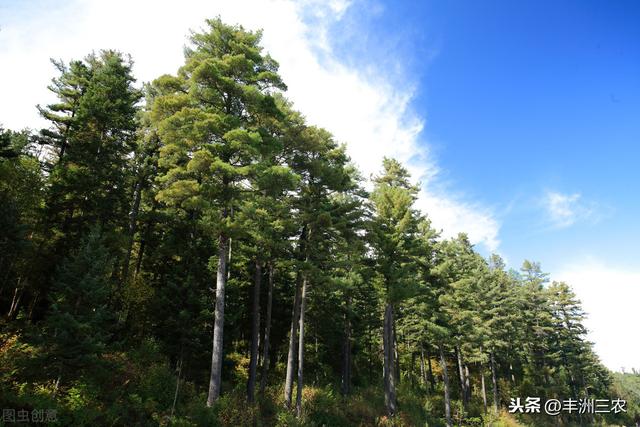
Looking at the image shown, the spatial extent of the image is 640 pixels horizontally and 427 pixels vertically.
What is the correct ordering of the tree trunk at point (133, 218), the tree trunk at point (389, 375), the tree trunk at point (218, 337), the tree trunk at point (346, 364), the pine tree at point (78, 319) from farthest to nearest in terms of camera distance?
the tree trunk at point (346, 364)
the tree trunk at point (389, 375)
the tree trunk at point (133, 218)
the tree trunk at point (218, 337)
the pine tree at point (78, 319)

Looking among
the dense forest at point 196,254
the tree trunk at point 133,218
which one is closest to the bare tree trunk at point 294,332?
the dense forest at point 196,254

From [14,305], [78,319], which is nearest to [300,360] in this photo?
[78,319]

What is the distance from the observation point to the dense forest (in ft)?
44.8

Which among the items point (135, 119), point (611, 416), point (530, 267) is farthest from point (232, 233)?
point (611, 416)

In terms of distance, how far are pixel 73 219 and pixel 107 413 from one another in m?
11.2

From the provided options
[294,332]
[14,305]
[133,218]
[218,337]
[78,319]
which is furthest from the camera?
[133,218]

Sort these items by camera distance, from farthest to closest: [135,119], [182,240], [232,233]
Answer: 1. [135,119]
2. [182,240]
3. [232,233]

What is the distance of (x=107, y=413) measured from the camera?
11594 mm

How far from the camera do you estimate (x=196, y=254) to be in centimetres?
1923

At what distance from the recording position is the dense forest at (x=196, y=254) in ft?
44.8

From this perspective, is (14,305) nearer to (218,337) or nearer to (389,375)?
(218,337)

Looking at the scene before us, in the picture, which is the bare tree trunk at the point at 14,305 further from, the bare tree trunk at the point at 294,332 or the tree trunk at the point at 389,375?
the tree trunk at the point at 389,375

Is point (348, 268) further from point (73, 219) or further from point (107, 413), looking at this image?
point (73, 219)

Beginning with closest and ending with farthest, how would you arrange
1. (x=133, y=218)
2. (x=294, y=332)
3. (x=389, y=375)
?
(x=294, y=332)
(x=133, y=218)
(x=389, y=375)
